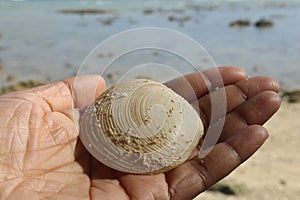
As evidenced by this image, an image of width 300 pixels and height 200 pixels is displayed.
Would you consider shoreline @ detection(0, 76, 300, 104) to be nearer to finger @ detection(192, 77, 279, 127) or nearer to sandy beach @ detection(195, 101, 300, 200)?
sandy beach @ detection(195, 101, 300, 200)

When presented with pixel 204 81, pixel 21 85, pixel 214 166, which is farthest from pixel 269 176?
pixel 21 85

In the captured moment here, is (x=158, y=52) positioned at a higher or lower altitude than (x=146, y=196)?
lower

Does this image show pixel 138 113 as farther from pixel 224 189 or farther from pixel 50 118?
pixel 224 189

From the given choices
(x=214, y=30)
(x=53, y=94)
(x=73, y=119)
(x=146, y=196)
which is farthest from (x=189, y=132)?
(x=214, y=30)

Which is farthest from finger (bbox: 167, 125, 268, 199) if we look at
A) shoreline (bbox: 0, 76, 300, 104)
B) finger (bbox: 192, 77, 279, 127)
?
shoreline (bbox: 0, 76, 300, 104)

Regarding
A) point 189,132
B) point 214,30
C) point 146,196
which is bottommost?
point 214,30

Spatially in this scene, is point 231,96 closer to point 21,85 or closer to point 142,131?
point 142,131
